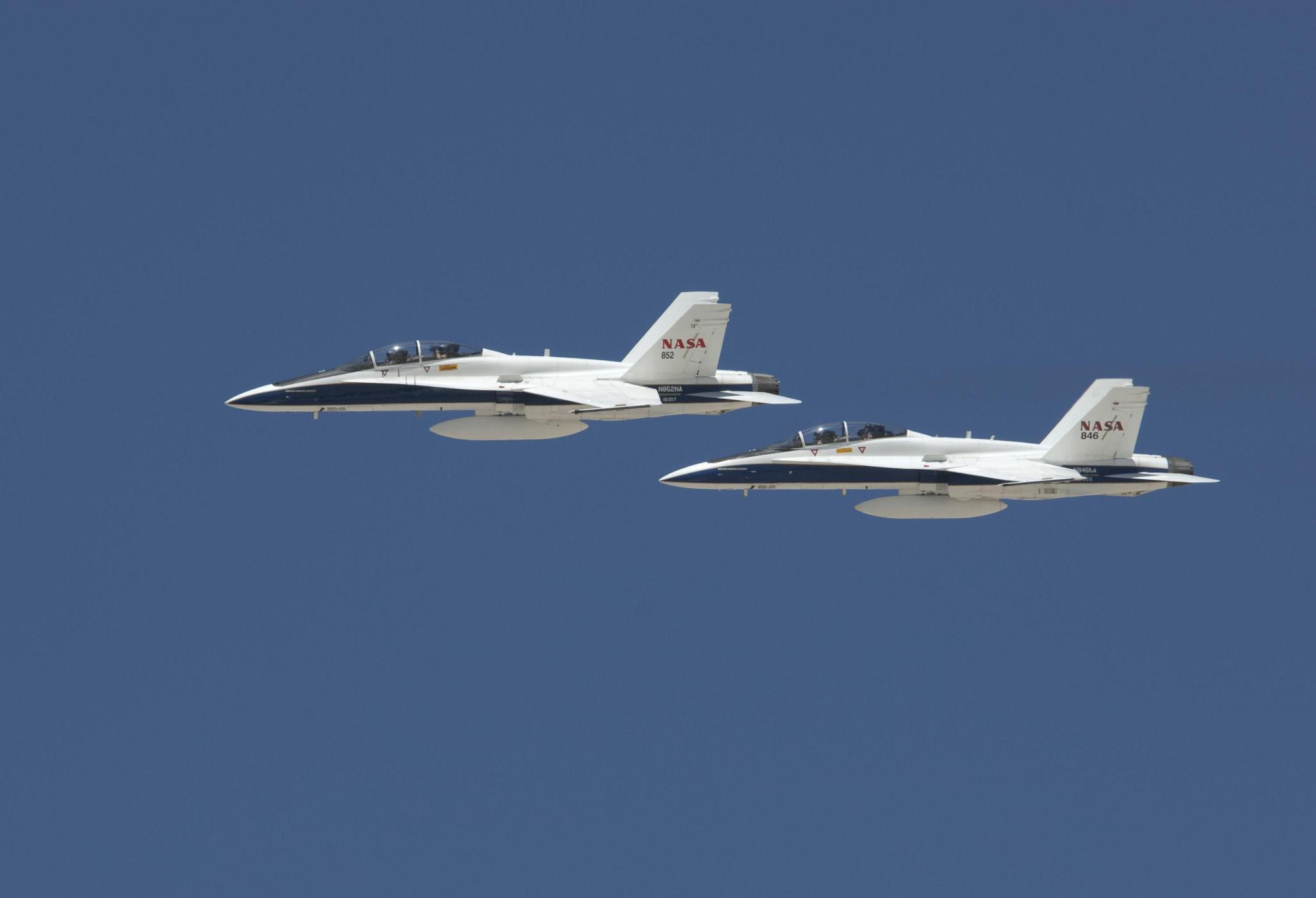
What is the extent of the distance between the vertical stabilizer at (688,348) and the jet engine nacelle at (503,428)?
99.1 inches

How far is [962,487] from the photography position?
63.5m

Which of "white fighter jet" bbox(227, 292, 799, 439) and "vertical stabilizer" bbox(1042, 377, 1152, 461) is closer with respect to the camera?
"white fighter jet" bbox(227, 292, 799, 439)

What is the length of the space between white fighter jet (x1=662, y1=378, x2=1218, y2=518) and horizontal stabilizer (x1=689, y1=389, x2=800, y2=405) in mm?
1229

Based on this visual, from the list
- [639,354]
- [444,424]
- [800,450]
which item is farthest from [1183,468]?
[444,424]

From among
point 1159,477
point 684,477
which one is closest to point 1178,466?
point 1159,477

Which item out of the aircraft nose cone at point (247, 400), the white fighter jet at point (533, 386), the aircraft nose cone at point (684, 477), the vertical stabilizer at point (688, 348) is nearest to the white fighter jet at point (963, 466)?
the aircraft nose cone at point (684, 477)

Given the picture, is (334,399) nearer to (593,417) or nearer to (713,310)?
(593,417)

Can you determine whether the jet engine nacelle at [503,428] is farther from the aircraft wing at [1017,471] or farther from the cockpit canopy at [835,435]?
the aircraft wing at [1017,471]

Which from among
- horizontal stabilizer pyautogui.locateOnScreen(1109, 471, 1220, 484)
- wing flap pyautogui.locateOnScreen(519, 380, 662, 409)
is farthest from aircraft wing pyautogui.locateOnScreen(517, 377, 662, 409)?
horizontal stabilizer pyautogui.locateOnScreen(1109, 471, 1220, 484)

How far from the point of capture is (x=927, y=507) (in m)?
64.1

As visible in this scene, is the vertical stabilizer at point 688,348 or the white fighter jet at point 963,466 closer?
the white fighter jet at point 963,466

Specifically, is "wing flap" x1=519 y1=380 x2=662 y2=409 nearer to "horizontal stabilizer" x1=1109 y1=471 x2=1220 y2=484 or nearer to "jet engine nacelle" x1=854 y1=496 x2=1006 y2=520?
"jet engine nacelle" x1=854 y1=496 x2=1006 y2=520

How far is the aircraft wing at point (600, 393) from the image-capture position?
62.8 m

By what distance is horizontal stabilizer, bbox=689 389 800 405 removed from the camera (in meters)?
64.2
